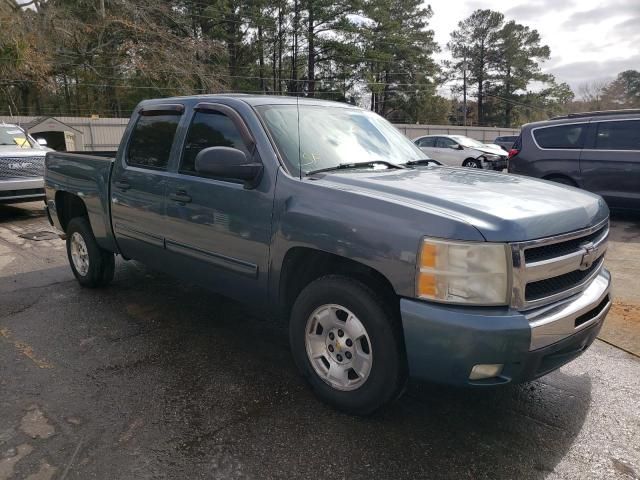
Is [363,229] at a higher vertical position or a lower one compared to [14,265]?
higher

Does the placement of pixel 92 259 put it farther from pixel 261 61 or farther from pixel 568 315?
pixel 261 61

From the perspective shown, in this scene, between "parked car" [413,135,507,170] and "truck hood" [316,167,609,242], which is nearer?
"truck hood" [316,167,609,242]

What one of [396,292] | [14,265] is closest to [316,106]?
[396,292]

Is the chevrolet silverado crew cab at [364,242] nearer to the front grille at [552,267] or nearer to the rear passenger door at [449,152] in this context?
the front grille at [552,267]

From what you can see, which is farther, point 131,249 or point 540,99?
point 540,99

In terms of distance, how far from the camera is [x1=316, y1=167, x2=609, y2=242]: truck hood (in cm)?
242

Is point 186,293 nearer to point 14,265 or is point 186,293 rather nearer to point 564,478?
point 14,265

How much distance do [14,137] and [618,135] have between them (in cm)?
1153

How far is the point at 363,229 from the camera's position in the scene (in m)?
2.63

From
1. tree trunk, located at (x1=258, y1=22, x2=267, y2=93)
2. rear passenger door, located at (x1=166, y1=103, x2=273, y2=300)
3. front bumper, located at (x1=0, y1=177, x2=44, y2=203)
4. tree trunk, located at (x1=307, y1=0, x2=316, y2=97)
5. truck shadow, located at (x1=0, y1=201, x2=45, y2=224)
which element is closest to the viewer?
rear passenger door, located at (x1=166, y1=103, x2=273, y2=300)

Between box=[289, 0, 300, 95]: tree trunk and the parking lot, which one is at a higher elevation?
box=[289, 0, 300, 95]: tree trunk

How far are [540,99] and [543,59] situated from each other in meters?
4.34

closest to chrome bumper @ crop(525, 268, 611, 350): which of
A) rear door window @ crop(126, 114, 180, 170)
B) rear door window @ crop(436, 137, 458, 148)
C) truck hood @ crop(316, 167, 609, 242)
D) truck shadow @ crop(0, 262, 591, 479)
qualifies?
truck hood @ crop(316, 167, 609, 242)

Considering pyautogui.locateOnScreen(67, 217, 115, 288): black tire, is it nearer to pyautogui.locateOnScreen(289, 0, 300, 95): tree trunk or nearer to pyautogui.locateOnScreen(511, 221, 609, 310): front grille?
pyautogui.locateOnScreen(511, 221, 609, 310): front grille
